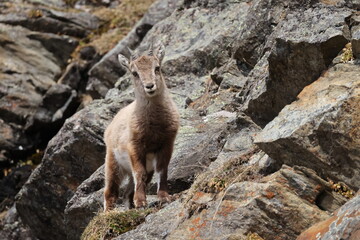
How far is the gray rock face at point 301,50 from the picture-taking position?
9.54 metres

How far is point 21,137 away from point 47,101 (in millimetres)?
1730

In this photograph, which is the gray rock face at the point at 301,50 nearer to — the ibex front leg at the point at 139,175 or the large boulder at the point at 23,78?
the ibex front leg at the point at 139,175

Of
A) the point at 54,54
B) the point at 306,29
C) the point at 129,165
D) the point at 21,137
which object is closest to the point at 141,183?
the point at 129,165

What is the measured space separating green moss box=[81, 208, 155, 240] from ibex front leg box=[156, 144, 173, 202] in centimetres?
68

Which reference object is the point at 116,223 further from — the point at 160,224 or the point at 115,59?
the point at 115,59

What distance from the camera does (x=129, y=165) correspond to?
1253 centimetres

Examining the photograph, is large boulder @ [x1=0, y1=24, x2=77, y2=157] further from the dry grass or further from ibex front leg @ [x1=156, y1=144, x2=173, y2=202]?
ibex front leg @ [x1=156, y1=144, x2=173, y2=202]

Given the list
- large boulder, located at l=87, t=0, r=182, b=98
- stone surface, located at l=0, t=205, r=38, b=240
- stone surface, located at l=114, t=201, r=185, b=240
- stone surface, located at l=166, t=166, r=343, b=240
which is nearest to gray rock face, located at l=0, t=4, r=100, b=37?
large boulder, located at l=87, t=0, r=182, b=98

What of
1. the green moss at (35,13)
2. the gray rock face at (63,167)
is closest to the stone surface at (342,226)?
the gray rock face at (63,167)

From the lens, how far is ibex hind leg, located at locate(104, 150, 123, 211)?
13133 millimetres

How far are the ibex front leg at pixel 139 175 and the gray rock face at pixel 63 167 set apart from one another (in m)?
4.83

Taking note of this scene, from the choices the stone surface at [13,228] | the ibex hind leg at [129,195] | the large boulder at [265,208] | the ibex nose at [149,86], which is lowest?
the stone surface at [13,228]

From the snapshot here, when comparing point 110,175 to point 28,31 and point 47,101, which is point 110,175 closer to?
point 47,101

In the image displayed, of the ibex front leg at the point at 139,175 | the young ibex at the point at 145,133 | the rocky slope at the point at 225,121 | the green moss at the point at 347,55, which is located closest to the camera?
the rocky slope at the point at 225,121
